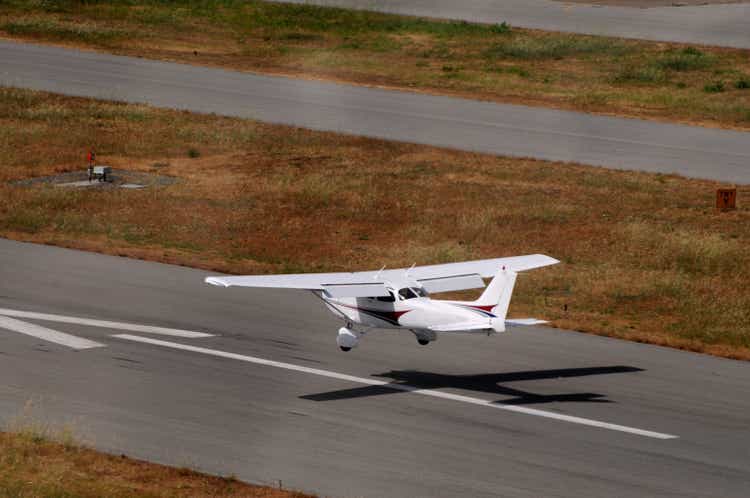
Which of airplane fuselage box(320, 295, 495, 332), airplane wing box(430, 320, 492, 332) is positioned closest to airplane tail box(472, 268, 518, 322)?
airplane fuselage box(320, 295, 495, 332)

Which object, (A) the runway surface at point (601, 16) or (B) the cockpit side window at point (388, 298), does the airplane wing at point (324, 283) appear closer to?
(B) the cockpit side window at point (388, 298)

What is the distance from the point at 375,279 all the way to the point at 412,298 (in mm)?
1247

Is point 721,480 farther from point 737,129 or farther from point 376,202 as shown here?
point 737,129

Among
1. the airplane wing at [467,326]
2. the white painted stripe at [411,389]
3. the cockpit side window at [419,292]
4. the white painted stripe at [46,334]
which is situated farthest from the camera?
the white painted stripe at [46,334]

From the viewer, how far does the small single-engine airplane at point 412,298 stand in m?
30.6

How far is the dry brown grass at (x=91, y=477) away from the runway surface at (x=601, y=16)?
65.8 metres

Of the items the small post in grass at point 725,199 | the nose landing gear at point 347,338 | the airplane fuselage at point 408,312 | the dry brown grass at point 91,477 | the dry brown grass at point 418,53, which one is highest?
the dry brown grass at point 418,53

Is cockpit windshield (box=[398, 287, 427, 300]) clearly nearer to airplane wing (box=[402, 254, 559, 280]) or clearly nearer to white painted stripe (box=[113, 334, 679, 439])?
airplane wing (box=[402, 254, 559, 280])

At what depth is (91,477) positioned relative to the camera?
2639 cm

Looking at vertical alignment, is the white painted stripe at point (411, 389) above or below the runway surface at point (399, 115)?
below

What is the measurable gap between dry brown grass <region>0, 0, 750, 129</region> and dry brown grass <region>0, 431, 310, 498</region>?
46.8 meters

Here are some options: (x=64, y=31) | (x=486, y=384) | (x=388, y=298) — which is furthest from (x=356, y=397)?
(x=64, y=31)

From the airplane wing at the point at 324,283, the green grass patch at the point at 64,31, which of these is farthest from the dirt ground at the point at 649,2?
the airplane wing at the point at 324,283

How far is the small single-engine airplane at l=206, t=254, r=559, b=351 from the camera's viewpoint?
30625 mm
